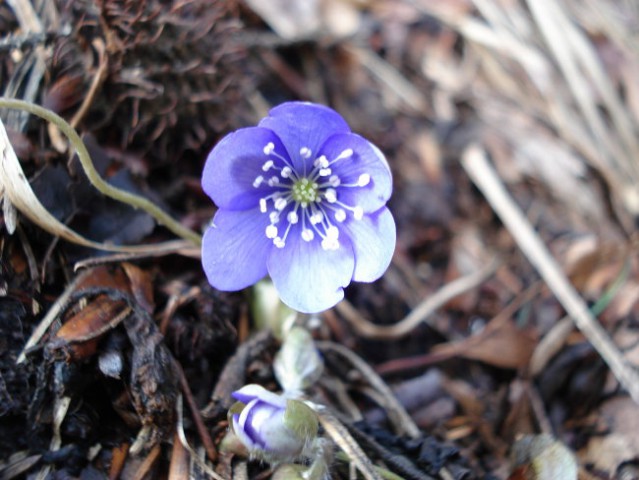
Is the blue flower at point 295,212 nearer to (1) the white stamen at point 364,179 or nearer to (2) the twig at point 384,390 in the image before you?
(1) the white stamen at point 364,179

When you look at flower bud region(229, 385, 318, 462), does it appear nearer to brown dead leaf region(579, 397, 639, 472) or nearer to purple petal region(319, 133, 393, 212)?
purple petal region(319, 133, 393, 212)

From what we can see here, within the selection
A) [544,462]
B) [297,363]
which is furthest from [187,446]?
[544,462]

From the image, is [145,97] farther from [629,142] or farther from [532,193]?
[629,142]

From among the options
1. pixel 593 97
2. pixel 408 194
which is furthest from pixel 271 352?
pixel 593 97

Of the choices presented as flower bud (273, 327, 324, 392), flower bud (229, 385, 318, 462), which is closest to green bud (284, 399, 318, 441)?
flower bud (229, 385, 318, 462)

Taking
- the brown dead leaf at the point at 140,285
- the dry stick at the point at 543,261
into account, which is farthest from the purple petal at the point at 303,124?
the dry stick at the point at 543,261
